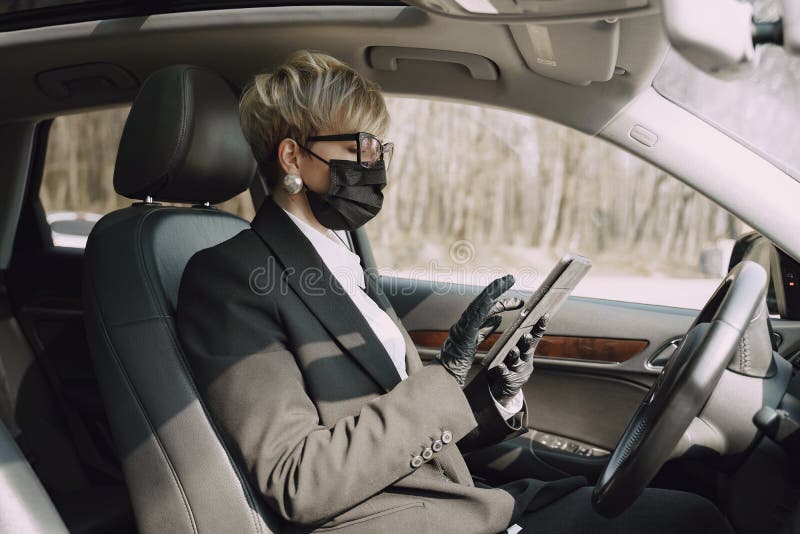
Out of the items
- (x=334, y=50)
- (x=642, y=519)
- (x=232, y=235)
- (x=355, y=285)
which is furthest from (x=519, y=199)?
(x=642, y=519)

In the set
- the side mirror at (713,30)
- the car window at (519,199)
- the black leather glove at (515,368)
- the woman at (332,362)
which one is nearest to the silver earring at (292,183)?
the woman at (332,362)

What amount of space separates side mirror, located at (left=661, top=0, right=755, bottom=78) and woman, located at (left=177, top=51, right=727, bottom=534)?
726mm

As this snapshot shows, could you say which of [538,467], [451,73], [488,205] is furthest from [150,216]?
[488,205]

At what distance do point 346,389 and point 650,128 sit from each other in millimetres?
889

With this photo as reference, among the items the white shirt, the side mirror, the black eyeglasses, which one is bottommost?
the white shirt

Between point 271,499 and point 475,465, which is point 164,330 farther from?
point 475,465

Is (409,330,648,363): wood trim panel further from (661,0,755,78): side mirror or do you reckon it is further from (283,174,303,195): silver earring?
(661,0,755,78): side mirror

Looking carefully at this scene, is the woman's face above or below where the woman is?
above

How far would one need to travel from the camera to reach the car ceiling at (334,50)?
1.76 meters

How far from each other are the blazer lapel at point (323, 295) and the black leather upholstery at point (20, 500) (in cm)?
63

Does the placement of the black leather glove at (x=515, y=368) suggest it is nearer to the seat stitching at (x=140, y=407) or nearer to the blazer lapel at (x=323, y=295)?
the blazer lapel at (x=323, y=295)

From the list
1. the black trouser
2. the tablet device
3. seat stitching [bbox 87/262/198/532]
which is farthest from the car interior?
the tablet device

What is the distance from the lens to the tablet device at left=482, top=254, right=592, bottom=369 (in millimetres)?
1543

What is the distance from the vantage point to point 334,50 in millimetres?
1955
